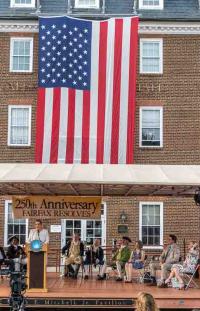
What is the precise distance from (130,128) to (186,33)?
4.96 m

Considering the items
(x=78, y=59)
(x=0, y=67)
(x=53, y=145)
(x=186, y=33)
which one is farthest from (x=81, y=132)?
(x=186, y=33)

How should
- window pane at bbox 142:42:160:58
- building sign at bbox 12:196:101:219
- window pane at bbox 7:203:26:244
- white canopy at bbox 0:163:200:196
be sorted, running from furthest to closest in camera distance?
window pane at bbox 142:42:160:58 < window pane at bbox 7:203:26:244 < building sign at bbox 12:196:101:219 < white canopy at bbox 0:163:200:196

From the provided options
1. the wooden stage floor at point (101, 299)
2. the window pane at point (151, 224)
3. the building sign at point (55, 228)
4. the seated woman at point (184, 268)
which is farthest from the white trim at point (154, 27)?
the wooden stage floor at point (101, 299)

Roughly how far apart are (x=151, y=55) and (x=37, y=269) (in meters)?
14.3

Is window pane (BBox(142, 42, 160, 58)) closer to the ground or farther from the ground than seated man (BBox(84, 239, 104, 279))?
farther from the ground

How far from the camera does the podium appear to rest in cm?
1377

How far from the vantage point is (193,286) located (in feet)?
50.3

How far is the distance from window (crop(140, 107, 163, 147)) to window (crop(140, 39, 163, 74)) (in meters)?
1.78

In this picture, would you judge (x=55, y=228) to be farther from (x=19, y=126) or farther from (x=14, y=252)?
(x=14, y=252)

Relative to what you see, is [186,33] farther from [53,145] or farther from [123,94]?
[53,145]

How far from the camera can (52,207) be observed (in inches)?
665

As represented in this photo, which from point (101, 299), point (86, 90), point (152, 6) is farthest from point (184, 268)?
point (152, 6)

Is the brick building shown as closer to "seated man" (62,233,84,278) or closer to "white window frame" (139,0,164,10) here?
"white window frame" (139,0,164,10)

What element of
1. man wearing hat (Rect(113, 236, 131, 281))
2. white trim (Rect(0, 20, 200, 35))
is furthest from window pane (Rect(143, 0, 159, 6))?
man wearing hat (Rect(113, 236, 131, 281))
